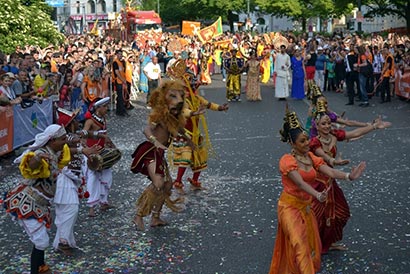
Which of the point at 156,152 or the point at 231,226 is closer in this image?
the point at 156,152

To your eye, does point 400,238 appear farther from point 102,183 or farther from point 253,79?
point 253,79

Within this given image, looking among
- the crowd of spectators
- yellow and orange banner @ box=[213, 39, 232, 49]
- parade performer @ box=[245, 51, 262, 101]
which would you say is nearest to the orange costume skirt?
the crowd of spectators

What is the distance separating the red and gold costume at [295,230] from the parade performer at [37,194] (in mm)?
2085

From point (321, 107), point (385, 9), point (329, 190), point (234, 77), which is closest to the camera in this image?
point (329, 190)

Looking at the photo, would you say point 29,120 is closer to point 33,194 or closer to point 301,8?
point 33,194

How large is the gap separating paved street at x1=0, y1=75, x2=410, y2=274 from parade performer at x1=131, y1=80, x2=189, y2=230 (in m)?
0.35

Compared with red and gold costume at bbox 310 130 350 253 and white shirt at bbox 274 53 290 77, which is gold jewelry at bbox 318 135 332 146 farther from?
white shirt at bbox 274 53 290 77

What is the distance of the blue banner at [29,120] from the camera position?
13.2 meters

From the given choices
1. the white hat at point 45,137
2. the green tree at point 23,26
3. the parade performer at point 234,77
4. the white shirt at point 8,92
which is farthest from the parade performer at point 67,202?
the green tree at point 23,26

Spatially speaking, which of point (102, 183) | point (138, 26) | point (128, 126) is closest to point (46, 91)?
point (128, 126)

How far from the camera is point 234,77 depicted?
873 inches

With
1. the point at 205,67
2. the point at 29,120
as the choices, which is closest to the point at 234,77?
the point at 205,67

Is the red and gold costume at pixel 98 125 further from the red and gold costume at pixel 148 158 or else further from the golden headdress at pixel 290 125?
the golden headdress at pixel 290 125

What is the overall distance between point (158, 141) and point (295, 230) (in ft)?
8.96
